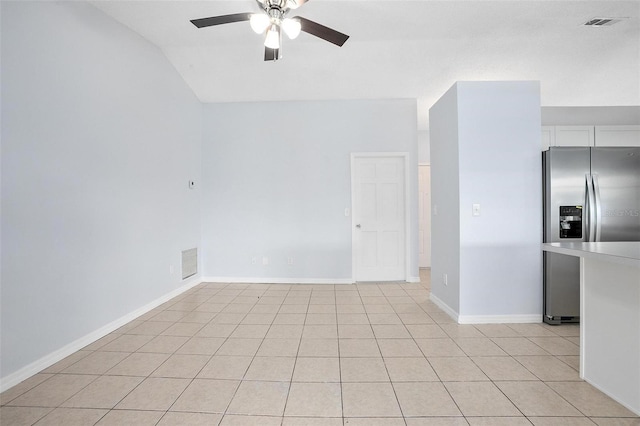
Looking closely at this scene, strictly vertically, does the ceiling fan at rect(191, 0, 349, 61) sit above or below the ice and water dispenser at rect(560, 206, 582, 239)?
above

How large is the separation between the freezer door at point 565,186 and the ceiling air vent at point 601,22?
1.43 metres

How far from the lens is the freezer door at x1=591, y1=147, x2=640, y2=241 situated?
251 centimetres

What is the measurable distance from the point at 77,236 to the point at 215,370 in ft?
5.52

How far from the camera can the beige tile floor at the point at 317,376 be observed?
59.0 inches

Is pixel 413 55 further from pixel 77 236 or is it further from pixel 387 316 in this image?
pixel 77 236

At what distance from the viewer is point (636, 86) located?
3682 mm

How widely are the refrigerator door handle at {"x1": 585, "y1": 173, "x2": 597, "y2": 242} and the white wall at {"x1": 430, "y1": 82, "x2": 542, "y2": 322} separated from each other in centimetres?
38

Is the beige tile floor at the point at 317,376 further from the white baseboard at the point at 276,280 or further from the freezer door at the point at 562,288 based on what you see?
the white baseboard at the point at 276,280

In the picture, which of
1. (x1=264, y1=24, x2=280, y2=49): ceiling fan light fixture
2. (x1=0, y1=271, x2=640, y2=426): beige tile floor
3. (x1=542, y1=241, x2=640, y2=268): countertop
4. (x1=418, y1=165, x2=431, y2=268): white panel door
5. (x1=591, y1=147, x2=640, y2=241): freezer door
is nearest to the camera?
(x1=542, y1=241, x2=640, y2=268): countertop

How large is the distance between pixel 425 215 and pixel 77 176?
5.22 m

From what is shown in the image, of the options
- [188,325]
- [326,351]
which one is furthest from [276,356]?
[188,325]

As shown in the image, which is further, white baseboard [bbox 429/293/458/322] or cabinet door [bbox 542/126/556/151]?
cabinet door [bbox 542/126/556/151]

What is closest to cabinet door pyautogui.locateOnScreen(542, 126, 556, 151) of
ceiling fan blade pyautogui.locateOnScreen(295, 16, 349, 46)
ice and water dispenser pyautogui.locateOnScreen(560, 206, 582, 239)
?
ice and water dispenser pyautogui.locateOnScreen(560, 206, 582, 239)

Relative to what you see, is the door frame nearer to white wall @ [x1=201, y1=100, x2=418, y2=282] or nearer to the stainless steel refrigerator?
white wall @ [x1=201, y1=100, x2=418, y2=282]
